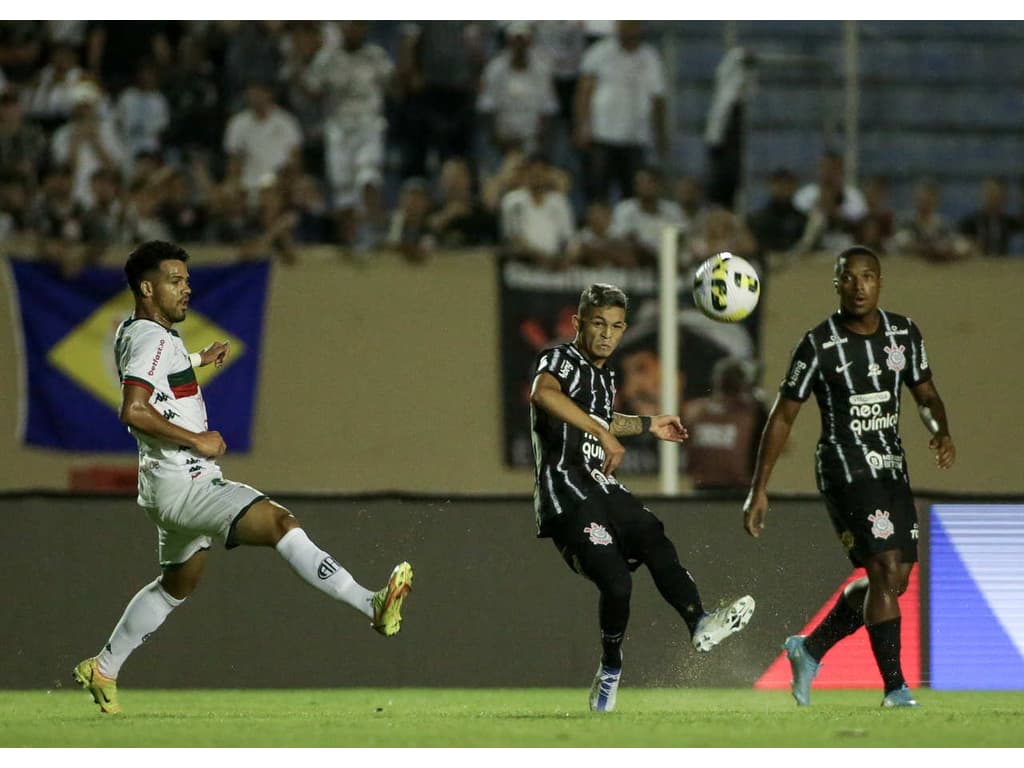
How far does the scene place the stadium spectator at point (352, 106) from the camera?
1491cm

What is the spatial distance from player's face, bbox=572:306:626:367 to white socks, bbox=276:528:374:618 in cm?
145

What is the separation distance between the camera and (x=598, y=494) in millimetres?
8031

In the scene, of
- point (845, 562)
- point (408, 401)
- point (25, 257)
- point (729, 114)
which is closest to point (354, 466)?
point (408, 401)

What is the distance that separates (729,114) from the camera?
49.4 ft

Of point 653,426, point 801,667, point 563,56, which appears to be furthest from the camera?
point 563,56

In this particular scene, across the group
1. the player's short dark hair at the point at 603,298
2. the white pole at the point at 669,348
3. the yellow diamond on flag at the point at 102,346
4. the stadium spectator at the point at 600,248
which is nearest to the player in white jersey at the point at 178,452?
the player's short dark hair at the point at 603,298

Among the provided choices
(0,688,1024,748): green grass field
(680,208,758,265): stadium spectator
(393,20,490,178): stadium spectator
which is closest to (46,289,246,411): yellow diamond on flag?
(393,20,490,178): stadium spectator

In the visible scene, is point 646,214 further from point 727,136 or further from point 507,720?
point 507,720

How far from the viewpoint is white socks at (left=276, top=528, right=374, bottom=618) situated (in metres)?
7.55

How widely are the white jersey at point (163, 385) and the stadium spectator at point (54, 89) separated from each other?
7.71m

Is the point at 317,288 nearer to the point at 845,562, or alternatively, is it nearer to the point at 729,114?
the point at 729,114

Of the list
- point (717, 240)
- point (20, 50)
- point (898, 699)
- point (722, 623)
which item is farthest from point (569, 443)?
point (20, 50)

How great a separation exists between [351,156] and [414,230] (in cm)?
113

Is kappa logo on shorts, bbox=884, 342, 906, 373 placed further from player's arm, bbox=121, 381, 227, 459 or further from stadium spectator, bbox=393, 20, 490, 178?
stadium spectator, bbox=393, 20, 490, 178
